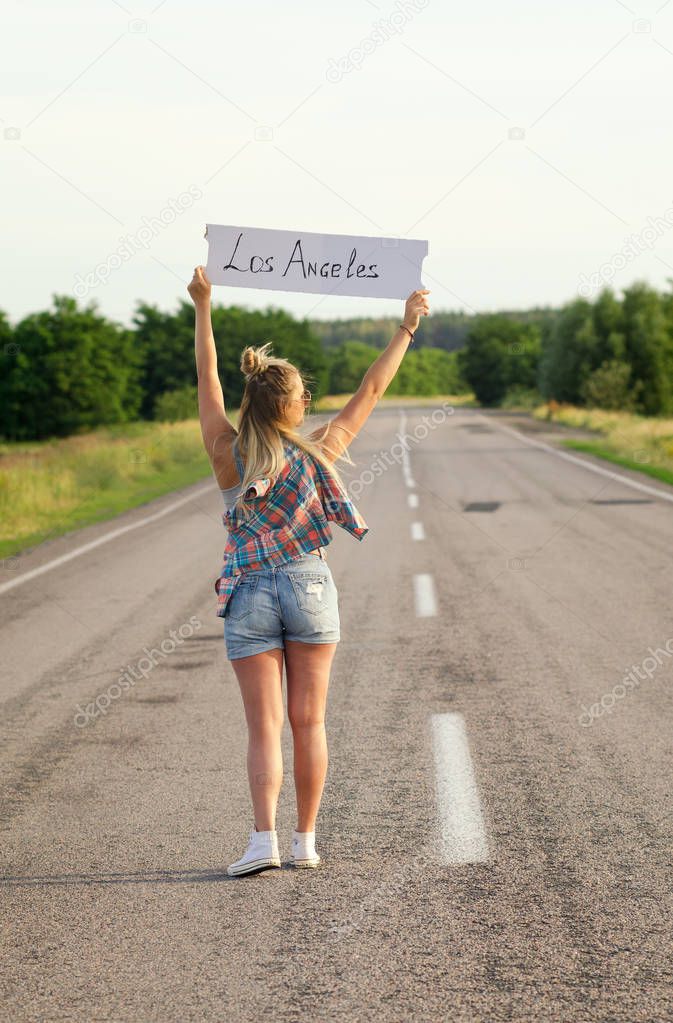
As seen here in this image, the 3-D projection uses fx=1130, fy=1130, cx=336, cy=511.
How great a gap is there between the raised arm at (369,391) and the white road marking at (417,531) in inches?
411

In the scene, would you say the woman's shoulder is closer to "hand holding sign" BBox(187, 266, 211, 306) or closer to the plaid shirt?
the plaid shirt

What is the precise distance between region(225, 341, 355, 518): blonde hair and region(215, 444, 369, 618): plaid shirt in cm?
4

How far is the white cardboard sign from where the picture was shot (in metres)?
4.37

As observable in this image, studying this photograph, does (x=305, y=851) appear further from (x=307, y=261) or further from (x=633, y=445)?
(x=633, y=445)

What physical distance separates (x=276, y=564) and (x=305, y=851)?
112cm

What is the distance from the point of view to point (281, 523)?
4223 millimetres

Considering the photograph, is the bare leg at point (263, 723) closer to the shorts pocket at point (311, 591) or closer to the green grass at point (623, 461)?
the shorts pocket at point (311, 591)

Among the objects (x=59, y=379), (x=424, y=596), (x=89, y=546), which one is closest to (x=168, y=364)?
(x=59, y=379)

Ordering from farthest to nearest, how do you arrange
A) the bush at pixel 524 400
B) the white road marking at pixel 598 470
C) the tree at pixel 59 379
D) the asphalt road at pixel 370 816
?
the bush at pixel 524 400 < the tree at pixel 59 379 < the white road marking at pixel 598 470 < the asphalt road at pixel 370 816

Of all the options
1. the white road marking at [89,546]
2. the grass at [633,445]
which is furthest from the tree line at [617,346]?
the white road marking at [89,546]

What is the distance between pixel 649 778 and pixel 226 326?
301 feet

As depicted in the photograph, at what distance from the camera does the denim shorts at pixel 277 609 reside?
13.7ft

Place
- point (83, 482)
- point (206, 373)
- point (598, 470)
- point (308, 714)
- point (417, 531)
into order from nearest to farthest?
point (308, 714) → point (206, 373) → point (417, 531) → point (83, 482) → point (598, 470)

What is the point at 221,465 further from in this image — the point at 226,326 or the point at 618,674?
the point at 226,326
